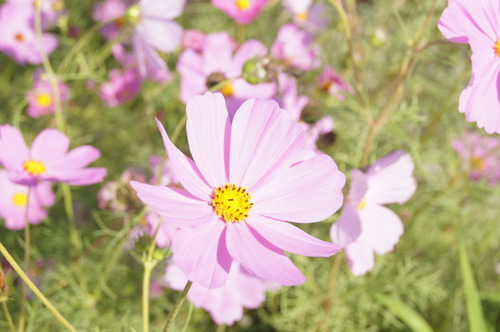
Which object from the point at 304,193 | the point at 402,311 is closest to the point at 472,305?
the point at 402,311

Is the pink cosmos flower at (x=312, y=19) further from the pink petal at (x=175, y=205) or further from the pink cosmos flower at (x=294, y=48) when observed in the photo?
the pink petal at (x=175, y=205)

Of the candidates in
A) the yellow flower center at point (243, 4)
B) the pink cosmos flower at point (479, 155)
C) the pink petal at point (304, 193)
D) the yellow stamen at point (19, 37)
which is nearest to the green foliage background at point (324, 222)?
the pink cosmos flower at point (479, 155)

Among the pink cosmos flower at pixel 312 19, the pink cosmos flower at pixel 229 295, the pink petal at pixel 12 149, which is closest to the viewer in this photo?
the pink petal at pixel 12 149

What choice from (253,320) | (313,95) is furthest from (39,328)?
(313,95)

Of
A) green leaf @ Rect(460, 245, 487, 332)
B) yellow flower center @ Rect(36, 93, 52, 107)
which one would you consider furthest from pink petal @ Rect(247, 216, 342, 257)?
yellow flower center @ Rect(36, 93, 52, 107)

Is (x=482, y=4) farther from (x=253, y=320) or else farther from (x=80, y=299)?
(x=253, y=320)

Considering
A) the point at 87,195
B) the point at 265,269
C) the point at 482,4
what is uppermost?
the point at 482,4

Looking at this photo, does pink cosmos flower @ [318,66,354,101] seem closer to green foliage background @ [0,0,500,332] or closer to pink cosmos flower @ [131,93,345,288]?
green foliage background @ [0,0,500,332]
